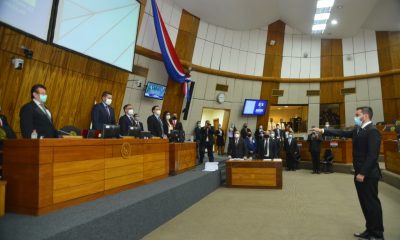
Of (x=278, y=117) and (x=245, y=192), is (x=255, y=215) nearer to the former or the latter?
(x=245, y=192)

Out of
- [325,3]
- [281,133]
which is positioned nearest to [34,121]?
[281,133]

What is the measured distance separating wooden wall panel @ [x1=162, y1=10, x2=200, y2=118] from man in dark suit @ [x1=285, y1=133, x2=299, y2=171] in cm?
362

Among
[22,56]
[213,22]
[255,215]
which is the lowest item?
[255,215]

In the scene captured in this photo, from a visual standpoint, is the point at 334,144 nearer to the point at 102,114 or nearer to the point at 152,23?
the point at 152,23

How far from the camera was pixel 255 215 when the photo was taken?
4.05 m

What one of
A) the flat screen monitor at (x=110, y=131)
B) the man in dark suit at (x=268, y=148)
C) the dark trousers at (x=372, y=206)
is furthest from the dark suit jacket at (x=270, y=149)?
the flat screen monitor at (x=110, y=131)

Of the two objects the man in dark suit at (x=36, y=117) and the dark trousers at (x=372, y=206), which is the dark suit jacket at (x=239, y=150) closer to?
the dark trousers at (x=372, y=206)

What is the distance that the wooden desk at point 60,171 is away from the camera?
2527 millimetres

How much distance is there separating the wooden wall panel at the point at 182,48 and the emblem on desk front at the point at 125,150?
18.2ft

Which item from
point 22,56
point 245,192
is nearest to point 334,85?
point 245,192

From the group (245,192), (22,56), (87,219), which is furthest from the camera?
(245,192)

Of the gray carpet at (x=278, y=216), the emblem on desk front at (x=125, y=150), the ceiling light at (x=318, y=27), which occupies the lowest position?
the gray carpet at (x=278, y=216)

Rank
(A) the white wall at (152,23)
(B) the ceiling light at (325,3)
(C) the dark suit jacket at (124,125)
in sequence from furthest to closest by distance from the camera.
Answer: (B) the ceiling light at (325,3)
(A) the white wall at (152,23)
(C) the dark suit jacket at (124,125)

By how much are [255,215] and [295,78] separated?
9319 mm
